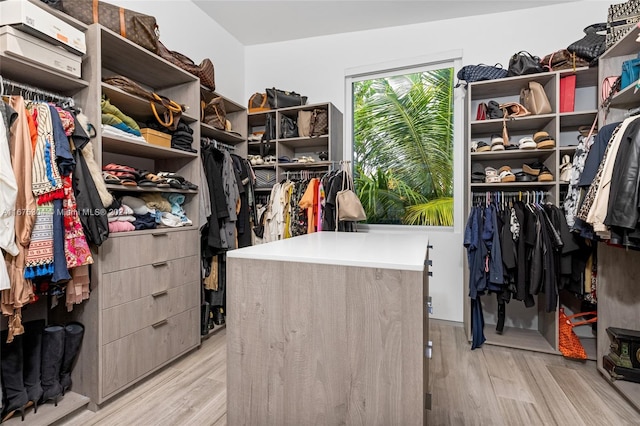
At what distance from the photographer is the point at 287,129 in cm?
308

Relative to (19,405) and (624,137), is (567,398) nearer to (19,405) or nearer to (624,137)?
→ (624,137)

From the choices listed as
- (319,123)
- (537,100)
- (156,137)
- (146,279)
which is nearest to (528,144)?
Result: (537,100)

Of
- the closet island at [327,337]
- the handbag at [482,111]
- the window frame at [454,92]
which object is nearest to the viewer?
the closet island at [327,337]

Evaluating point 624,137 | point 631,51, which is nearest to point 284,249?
point 624,137

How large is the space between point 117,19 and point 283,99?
1.48m

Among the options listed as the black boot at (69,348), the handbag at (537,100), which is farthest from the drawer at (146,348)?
the handbag at (537,100)

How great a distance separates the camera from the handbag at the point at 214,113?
2698mm

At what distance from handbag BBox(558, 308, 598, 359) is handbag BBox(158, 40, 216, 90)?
3219mm

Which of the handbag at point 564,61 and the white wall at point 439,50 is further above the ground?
the white wall at point 439,50

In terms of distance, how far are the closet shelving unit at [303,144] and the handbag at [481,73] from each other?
114cm

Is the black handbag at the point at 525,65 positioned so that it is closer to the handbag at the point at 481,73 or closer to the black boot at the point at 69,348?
the handbag at the point at 481,73

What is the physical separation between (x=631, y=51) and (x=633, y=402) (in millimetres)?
2044

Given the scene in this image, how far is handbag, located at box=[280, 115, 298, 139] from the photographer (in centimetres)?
308

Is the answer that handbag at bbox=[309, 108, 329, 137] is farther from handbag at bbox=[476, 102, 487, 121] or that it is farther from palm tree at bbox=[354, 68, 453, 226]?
handbag at bbox=[476, 102, 487, 121]
